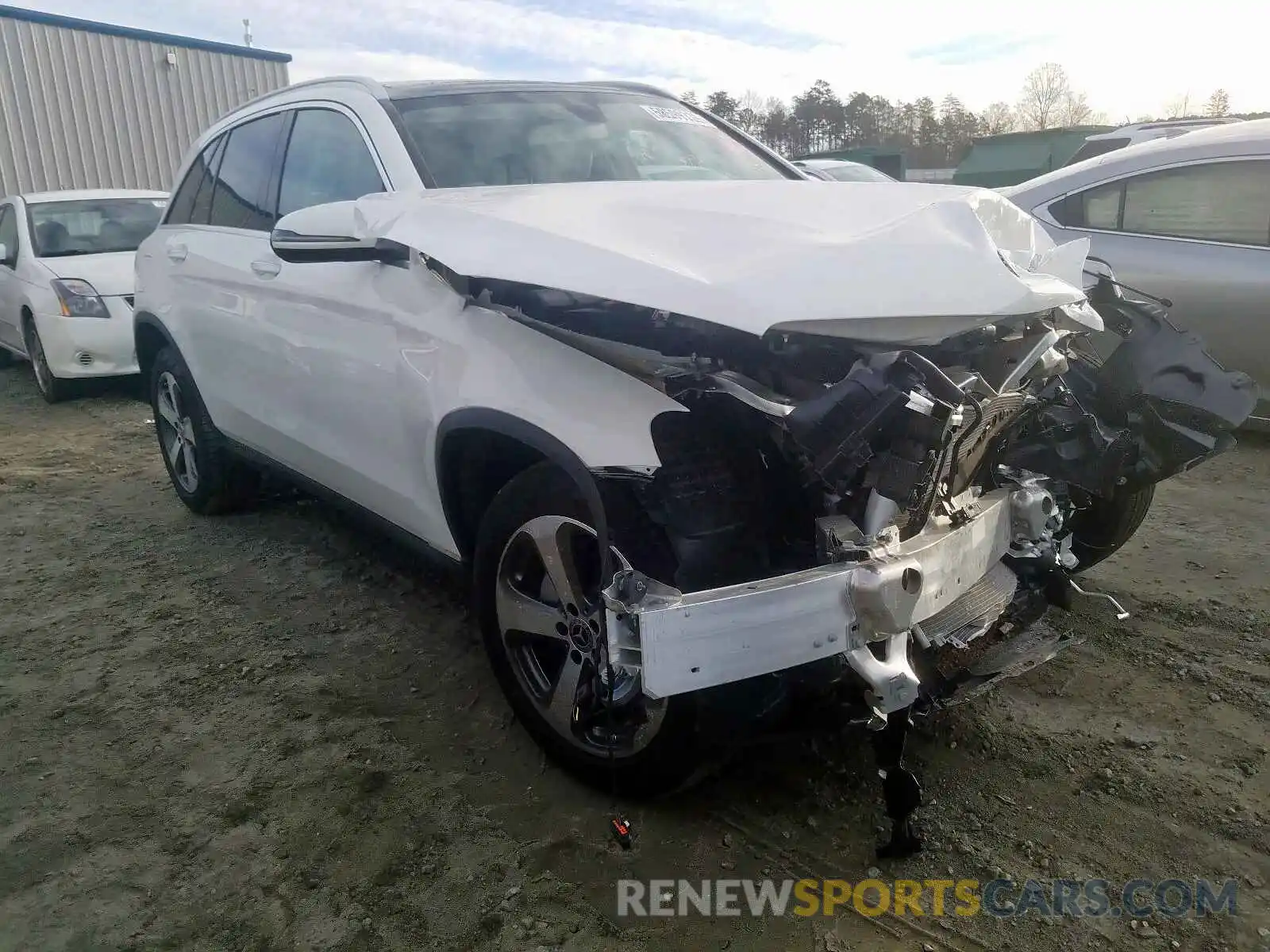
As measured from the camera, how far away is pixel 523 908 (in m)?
2.18

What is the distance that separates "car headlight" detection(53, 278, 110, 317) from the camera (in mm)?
7773

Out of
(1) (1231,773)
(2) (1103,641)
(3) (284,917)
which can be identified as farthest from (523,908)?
(2) (1103,641)

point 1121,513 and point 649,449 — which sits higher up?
point 649,449

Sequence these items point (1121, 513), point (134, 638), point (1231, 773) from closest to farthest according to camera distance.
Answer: point (1231, 773), point (1121, 513), point (134, 638)

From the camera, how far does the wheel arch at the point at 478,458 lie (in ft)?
7.72

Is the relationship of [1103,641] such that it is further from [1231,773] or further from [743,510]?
[743,510]

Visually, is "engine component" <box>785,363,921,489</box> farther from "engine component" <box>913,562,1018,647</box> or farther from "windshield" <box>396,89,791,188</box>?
"windshield" <box>396,89,791,188</box>

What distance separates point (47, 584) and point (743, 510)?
3576 millimetres

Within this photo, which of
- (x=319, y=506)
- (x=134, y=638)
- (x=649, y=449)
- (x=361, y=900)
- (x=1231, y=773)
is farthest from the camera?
(x=319, y=506)

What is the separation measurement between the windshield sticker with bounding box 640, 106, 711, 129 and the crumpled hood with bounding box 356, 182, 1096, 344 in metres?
1.18

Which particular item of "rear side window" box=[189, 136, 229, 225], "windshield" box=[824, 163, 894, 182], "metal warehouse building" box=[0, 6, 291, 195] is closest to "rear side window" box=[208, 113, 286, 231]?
"rear side window" box=[189, 136, 229, 225]

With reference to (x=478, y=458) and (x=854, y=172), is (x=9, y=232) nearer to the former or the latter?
(x=478, y=458)

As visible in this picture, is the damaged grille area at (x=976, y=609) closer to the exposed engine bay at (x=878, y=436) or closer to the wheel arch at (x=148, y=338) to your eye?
the exposed engine bay at (x=878, y=436)

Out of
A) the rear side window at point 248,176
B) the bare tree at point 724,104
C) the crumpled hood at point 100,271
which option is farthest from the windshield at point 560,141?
the bare tree at point 724,104
